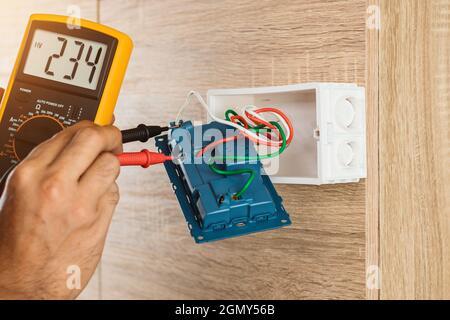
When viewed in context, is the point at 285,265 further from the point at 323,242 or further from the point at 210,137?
the point at 210,137

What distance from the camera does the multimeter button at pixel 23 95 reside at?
673mm

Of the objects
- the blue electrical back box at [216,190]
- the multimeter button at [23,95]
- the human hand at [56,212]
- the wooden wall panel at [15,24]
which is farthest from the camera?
the wooden wall panel at [15,24]

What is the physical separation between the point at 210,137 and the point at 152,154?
0.08 meters

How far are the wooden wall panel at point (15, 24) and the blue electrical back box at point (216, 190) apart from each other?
1.37 ft

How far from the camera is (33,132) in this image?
2.16 feet

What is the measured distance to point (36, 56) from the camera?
67 cm

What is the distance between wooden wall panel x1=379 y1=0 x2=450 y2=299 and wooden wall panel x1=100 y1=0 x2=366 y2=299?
3cm

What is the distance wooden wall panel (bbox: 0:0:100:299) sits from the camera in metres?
0.94

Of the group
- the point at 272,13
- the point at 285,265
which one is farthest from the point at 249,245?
the point at 272,13

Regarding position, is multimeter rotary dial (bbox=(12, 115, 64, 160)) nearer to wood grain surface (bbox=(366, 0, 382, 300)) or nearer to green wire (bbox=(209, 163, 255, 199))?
green wire (bbox=(209, 163, 255, 199))

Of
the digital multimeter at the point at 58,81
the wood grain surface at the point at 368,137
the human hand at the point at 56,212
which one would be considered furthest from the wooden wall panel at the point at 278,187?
the human hand at the point at 56,212

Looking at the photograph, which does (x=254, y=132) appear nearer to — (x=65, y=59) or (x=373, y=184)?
(x=373, y=184)

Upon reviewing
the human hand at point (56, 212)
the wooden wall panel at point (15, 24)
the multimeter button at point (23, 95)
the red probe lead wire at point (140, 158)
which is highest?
the wooden wall panel at point (15, 24)

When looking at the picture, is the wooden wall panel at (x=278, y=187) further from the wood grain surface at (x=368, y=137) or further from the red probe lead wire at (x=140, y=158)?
the red probe lead wire at (x=140, y=158)
